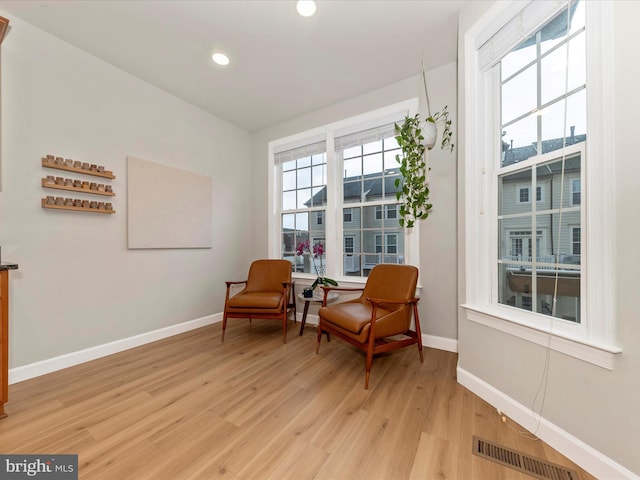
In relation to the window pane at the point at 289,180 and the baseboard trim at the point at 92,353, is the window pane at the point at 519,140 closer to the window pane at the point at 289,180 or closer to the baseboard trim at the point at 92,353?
the window pane at the point at 289,180

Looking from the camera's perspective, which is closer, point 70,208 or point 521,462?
point 521,462

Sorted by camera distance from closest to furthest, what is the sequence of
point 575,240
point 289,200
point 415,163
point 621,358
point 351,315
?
1. point 621,358
2. point 575,240
3. point 351,315
4. point 415,163
5. point 289,200

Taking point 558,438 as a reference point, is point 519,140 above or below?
above

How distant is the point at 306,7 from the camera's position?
1.95m

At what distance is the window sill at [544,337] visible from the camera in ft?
3.89

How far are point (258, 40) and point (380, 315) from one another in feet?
8.47

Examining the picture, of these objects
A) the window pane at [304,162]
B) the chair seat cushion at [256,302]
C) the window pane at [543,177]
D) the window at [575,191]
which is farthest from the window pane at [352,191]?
the window at [575,191]

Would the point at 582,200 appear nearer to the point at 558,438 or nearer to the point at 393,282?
the point at 558,438

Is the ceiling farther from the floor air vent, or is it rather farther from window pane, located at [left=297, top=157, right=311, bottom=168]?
the floor air vent

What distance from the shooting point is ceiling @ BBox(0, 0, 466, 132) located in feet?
6.50

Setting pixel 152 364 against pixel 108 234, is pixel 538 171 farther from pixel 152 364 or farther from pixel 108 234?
pixel 108 234

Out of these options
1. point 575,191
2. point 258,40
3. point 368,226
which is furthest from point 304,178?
point 575,191

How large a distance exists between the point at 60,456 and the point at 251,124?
12.4ft

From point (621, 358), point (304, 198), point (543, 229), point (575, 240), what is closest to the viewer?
point (621, 358)
